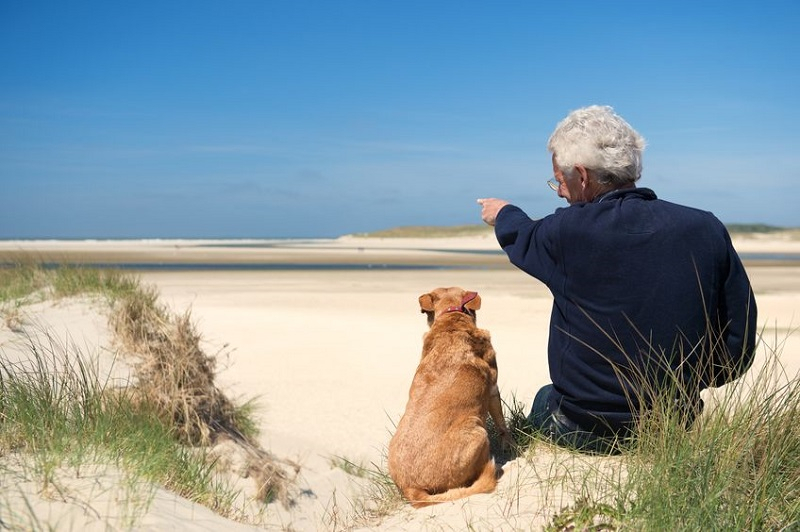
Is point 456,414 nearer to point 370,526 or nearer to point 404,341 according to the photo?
point 370,526

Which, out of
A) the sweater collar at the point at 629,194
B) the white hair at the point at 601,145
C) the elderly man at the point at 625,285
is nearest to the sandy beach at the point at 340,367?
the elderly man at the point at 625,285

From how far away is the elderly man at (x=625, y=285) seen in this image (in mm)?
3367

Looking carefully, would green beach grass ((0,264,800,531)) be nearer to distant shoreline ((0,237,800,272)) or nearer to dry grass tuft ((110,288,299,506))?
dry grass tuft ((110,288,299,506))

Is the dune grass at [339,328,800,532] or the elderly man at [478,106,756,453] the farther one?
the elderly man at [478,106,756,453]

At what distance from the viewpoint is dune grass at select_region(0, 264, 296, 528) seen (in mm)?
3533

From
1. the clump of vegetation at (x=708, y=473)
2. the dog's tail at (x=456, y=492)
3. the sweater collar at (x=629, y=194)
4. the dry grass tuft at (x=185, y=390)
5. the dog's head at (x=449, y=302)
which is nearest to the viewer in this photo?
the clump of vegetation at (x=708, y=473)

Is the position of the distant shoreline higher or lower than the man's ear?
lower

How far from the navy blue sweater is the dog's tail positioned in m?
0.68

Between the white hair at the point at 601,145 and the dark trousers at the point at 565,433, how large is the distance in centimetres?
145

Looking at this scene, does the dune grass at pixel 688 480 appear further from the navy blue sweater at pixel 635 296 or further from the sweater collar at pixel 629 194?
the sweater collar at pixel 629 194

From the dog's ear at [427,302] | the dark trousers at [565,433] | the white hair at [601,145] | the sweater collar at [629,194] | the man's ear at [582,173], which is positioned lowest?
the dark trousers at [565,433]

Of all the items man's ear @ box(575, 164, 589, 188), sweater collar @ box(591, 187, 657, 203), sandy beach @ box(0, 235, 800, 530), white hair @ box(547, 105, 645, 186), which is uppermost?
white hair @ box(547, 105, 645, 186)

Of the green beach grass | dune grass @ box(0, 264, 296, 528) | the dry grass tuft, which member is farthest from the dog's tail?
the dry grass tuft

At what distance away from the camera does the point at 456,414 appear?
385 centimetres
